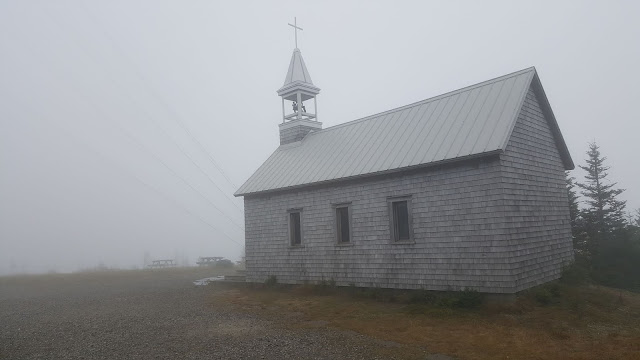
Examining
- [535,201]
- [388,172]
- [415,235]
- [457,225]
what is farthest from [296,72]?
[535,201]

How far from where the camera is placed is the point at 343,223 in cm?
1777

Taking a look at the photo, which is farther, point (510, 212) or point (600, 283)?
point (600, 283)

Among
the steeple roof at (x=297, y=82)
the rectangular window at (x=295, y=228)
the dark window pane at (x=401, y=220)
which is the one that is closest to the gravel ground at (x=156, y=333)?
the rectangular window at (x=295, y=228)

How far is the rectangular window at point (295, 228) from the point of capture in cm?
1952

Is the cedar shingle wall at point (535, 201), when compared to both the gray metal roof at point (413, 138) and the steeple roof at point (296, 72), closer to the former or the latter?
the gray metal roof at point (413, 138)

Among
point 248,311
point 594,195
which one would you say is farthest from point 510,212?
point 594,195

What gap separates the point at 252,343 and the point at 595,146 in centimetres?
3004

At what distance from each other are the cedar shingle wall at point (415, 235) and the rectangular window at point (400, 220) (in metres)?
0.25

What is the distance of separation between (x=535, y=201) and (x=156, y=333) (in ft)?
38.6

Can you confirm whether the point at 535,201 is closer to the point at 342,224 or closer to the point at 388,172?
the point at 388,172

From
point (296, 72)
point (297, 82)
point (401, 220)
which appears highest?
point (296, 72)

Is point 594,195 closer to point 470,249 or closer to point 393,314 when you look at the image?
point 470,249

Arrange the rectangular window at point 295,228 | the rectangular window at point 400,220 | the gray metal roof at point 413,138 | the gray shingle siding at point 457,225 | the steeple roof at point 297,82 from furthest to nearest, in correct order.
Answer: the steeple roof at point 297,82, the rectangular window at point 295,228, the rectangular window at point 400,220, the gray metal roof at point 413,138, the gray shingle siding at point 457,225

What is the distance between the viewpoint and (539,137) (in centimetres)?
1634
